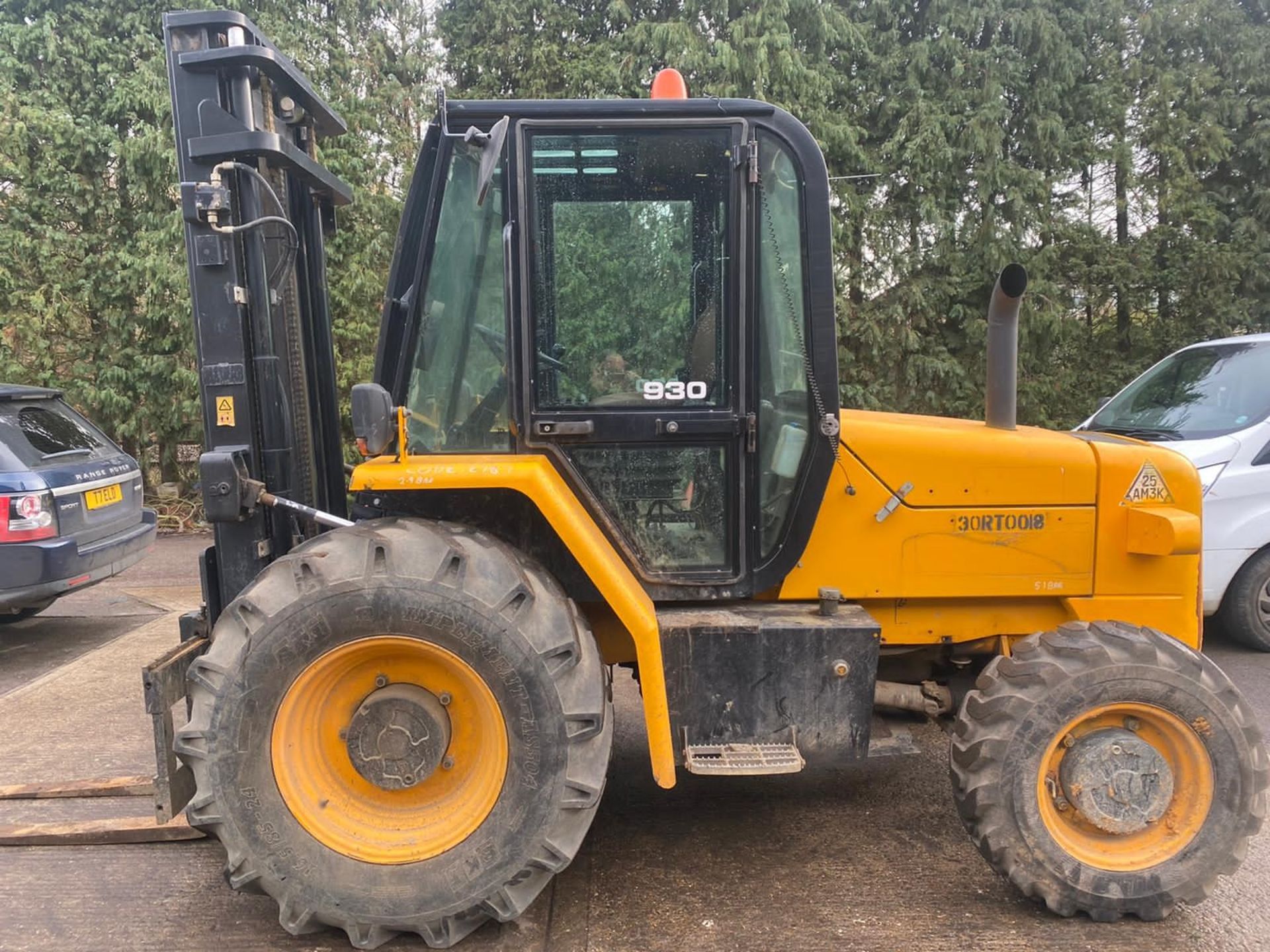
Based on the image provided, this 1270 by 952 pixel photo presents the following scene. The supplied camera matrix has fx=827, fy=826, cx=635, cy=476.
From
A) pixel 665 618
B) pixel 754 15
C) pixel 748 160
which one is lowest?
pixel 665 618

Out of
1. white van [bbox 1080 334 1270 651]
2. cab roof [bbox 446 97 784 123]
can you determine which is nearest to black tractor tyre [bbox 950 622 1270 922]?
cab roof [bbox 446 97 784 123]

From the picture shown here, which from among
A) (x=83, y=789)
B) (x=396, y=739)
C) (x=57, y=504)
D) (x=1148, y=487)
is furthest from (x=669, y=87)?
(x=57, y=504)

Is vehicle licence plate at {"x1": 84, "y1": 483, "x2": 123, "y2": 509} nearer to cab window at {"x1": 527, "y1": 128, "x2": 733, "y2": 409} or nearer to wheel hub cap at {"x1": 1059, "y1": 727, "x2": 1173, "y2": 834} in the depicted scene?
cab window at {"x1": 527, "y1": 128, "x2": 733, "y2": 409}

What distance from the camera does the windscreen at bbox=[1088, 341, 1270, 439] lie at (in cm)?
543

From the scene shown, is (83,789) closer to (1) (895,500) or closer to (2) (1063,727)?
(1) (895,500)

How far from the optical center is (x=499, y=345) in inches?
109

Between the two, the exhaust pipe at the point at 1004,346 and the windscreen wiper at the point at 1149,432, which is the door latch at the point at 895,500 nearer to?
the exhaust pipe at the point at 1004,346

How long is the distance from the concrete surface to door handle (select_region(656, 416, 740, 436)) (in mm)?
1604

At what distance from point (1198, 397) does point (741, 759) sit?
483 cm

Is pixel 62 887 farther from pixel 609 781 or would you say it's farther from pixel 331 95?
Result: pixel 331 95

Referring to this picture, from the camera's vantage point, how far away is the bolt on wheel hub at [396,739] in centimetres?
265

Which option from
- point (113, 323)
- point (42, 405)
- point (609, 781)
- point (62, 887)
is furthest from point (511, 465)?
point (113, 323)

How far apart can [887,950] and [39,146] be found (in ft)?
35.6

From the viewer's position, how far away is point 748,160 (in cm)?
269
